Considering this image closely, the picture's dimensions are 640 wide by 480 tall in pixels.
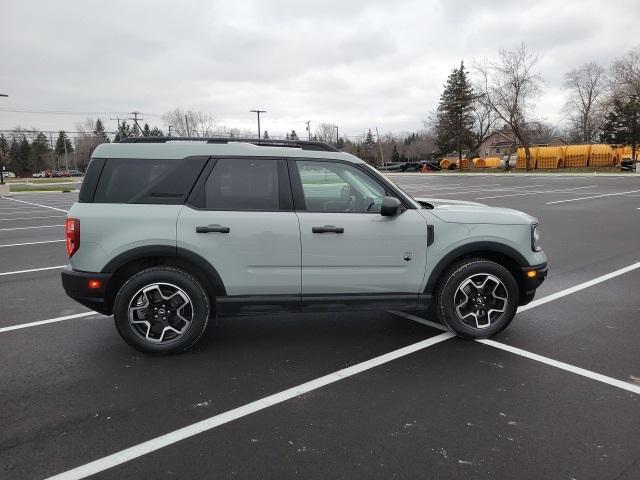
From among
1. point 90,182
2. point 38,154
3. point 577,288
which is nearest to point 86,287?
point 90,182

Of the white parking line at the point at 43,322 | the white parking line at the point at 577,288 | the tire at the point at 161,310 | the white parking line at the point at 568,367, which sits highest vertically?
the tire at the point at 161,310

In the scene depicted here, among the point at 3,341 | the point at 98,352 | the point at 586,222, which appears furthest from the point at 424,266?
the point at 586,222

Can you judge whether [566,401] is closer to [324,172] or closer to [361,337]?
[361,337]

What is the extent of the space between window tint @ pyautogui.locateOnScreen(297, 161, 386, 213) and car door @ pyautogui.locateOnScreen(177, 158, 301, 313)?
0.21 m

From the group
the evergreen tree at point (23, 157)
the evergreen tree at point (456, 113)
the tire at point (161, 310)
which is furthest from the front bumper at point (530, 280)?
the evergreen tree at point (23, 157)

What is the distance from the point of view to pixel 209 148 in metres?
4.33

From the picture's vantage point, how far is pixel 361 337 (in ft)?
15.4

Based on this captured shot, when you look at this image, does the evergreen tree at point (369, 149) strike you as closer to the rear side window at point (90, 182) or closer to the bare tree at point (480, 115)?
the bare tree at point (480, 115)

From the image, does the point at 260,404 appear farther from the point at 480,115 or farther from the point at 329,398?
the point at 480,115

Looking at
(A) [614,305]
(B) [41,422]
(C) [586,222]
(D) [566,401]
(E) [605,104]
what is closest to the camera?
(B) [41,422]

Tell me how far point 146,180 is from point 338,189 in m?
1.71

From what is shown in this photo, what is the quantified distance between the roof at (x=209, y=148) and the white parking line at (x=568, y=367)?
216 centimetres

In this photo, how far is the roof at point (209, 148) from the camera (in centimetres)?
419

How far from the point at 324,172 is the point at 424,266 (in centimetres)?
126
